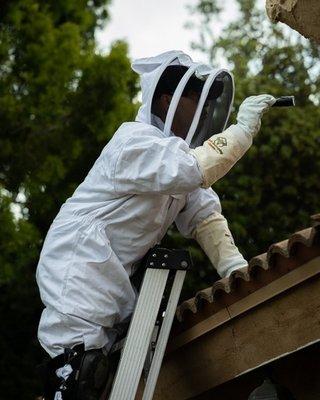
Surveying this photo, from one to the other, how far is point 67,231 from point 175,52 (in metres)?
1.21

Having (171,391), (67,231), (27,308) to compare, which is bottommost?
(27,308)

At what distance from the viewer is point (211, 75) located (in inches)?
212

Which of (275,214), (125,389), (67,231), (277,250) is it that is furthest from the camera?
(275,214)

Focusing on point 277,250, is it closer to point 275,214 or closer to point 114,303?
point 114,303

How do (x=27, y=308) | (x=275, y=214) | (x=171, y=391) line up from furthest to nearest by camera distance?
(x=27, y=308), (x=275, y=214), (x=171, y=391)

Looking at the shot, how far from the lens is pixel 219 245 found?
574 centimetres

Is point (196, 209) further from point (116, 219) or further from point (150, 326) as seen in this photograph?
point (150, 326)

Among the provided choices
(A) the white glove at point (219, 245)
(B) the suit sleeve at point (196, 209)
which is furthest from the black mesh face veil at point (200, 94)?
(A) the white glove at point (219, 245)

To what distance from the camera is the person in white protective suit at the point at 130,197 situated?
4.93 m

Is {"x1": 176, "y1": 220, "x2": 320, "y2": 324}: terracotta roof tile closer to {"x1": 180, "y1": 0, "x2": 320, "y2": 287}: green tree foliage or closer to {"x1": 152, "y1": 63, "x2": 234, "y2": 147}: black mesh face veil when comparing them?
{"x1": 152, "y1": 63, "x2": 234, "y2": 147}: black mesh face veil

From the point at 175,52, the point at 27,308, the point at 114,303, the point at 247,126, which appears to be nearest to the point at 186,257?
the point at 114,303

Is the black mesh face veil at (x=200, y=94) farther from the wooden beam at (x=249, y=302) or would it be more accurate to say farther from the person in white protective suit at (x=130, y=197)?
the wooden beam at (x=249, y=302)

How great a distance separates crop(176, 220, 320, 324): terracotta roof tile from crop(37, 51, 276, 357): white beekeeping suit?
342 mm

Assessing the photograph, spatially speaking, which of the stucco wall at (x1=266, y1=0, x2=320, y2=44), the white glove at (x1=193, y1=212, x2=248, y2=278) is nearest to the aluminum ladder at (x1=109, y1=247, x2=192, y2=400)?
the white glove at (x1=193, y1=212, x2=248, y2=278)
